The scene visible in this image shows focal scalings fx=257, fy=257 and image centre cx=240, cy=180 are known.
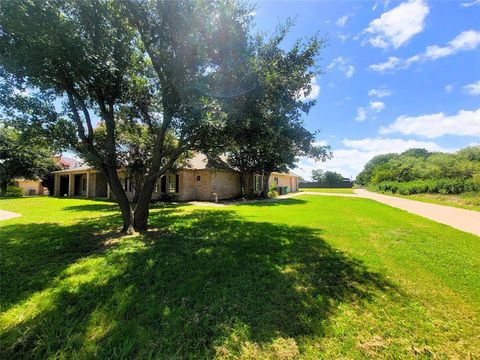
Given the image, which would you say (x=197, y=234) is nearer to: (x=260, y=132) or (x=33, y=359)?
(x=260, y=132)

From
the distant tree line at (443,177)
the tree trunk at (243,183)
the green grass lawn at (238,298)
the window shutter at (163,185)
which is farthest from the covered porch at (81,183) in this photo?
the distant tree line at (443,177)

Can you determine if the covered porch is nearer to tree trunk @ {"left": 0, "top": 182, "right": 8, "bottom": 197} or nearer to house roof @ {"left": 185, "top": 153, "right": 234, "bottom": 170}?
tree trunk @ {"left": 0, "top": 182, "right": 8, "bottom": 197}

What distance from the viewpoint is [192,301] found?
361 centimetres

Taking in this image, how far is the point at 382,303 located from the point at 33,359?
4235 millimetres

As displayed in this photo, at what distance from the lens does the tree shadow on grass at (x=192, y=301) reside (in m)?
2.79

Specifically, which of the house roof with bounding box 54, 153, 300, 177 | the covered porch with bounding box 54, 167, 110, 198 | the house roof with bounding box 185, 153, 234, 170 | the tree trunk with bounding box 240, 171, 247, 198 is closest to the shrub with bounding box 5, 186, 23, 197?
the covered porch with bounding box 54, 167, 110, 198

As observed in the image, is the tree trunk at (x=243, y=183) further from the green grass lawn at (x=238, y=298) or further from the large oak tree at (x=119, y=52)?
the green grass lawn at (x=238, y=298)

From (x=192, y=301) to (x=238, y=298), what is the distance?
0.66 m

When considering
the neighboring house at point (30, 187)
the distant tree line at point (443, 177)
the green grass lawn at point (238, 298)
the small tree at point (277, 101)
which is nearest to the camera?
the green grass lawn at point (238, 298)

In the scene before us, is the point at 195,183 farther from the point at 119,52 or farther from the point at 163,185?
the point at 119,52

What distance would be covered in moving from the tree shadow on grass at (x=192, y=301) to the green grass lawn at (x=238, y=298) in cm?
2

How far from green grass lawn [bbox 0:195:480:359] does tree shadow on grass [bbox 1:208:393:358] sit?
2 cm

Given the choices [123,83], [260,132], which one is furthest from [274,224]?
[123,83]

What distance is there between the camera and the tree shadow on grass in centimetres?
279
